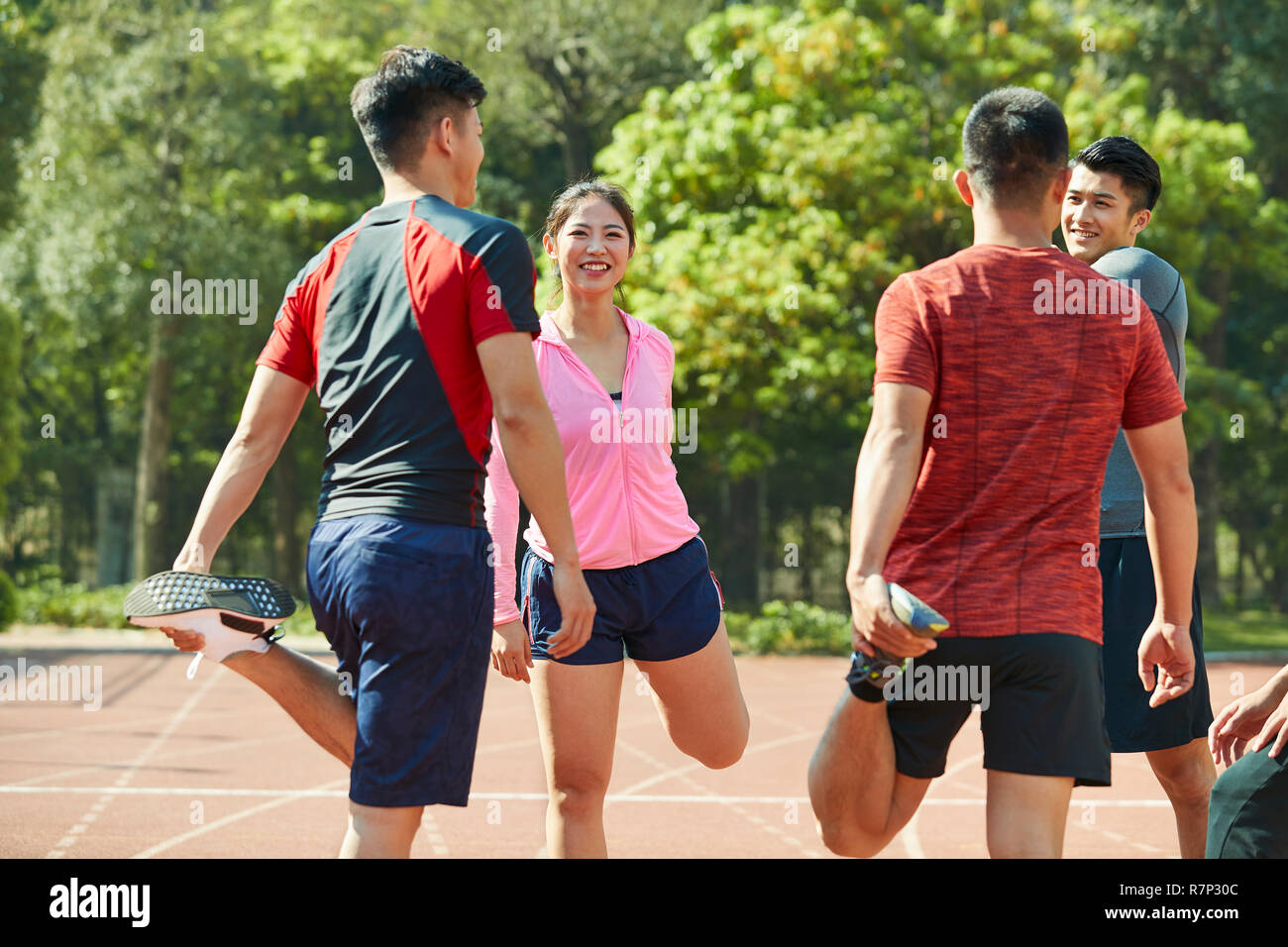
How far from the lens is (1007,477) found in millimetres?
2832

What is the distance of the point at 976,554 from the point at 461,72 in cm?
161

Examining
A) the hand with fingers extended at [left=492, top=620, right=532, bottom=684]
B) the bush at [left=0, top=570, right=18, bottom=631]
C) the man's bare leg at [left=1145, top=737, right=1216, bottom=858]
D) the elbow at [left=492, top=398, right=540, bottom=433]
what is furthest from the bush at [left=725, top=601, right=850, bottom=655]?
the elbow at [left=492, top=398, right=540, bottom=433]

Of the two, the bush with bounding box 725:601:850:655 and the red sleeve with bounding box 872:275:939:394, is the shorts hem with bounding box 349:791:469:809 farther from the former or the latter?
the bush with bounding box 725:601:850:655

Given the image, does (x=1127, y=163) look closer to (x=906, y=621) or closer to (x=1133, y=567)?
(x=1133, y=567)

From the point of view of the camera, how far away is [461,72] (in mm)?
3146

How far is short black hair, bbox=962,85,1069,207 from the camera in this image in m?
2.92

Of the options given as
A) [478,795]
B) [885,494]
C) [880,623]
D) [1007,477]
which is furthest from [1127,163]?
[478,795]

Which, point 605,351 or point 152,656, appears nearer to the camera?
point 605,351

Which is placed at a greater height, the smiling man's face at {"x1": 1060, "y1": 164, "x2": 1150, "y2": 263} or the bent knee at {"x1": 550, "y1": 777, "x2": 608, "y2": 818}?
the smiling man's face at {"x1": 1060, "y1": 164, "x2": 1150, "y2": 263}

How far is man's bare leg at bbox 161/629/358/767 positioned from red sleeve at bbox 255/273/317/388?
67 centimetres

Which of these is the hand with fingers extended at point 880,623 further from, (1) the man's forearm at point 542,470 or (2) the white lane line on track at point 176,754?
(2) the white lane line on track at point 176,754

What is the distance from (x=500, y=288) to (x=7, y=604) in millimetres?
18017
